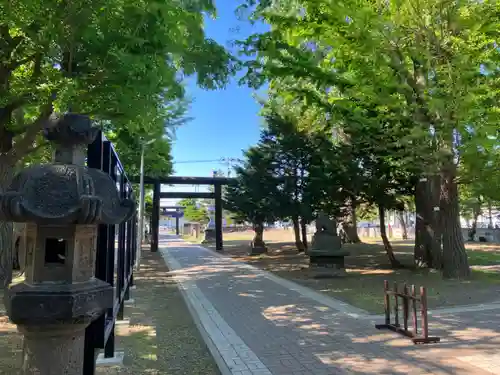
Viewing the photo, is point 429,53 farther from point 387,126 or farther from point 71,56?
point 71,56

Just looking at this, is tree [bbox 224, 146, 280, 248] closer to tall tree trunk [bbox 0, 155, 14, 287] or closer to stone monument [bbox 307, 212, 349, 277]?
stone monument [bbox 307, 212, 349, 277]

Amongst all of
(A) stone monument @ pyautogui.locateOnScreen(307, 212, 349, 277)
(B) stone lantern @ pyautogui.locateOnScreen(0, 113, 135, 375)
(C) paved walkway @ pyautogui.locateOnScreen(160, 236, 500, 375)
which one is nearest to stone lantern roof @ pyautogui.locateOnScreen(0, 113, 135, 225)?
(B) stone lantern @ pyautogui.locateOnScreen(0, 113, 135, 375)

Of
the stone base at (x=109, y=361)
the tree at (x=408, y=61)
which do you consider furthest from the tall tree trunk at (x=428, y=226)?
the stone base at (x=109, y=361)

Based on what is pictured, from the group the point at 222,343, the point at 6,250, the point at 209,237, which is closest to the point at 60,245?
the point at 222,343

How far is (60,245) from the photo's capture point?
3182 mm

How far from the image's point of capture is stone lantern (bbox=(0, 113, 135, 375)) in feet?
9.26

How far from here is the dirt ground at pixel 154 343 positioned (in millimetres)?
5137

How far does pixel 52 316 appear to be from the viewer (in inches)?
112

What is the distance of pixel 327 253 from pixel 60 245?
37.7 ft

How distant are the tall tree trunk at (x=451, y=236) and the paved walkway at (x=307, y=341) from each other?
15.0 feet

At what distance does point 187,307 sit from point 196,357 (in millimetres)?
3614

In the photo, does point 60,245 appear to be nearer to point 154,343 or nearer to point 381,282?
point 154,343

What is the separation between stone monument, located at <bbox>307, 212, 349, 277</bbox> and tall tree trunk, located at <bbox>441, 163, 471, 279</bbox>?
305 cm

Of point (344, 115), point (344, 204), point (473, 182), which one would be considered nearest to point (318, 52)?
point (344, 115)
